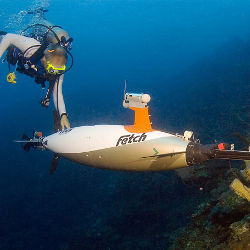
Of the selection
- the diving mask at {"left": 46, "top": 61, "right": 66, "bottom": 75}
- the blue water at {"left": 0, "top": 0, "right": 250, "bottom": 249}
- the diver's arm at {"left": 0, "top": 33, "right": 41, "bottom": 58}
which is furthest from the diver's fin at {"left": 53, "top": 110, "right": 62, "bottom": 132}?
the blue water at {"left": 0, "top": 0, "right": 250, "bottom": 249}

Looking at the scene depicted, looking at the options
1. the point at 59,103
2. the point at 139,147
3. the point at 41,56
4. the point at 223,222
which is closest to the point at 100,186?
the point at 59,103

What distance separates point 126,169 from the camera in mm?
3488

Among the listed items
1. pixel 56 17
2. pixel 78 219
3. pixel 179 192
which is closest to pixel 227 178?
pixel 179 192

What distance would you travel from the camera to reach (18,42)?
5.78 meters

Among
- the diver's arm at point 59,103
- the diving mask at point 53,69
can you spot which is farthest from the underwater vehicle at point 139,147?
the diving mask at point 53,69

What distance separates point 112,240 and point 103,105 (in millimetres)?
19777

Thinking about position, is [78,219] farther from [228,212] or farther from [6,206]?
[228,212]

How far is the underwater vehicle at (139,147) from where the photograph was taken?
3.01 m

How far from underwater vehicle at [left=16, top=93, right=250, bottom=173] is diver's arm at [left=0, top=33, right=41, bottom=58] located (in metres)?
3.16

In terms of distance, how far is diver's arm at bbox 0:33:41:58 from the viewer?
566cm

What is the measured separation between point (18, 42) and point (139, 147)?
460cm

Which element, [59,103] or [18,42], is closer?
[59,103]

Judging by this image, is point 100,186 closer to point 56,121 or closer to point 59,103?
point 59,103

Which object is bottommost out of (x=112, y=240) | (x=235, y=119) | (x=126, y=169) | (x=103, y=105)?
(x=112, y=240)
